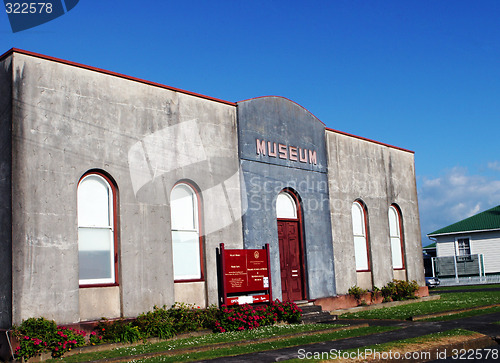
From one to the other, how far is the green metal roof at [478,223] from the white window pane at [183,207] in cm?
3217

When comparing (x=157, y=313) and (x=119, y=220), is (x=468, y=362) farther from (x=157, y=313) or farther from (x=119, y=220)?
(x=119, y=220)

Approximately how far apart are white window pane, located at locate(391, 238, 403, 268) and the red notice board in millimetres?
8767

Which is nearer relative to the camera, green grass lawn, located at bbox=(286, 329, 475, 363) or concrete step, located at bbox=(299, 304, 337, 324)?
green grass lawn, located at bbox=(286, 329, 475, 363)

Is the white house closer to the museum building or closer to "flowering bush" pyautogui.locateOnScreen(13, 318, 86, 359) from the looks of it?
the museum building

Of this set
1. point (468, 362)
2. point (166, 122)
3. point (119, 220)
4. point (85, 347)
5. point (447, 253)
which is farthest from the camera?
point (447, 253)

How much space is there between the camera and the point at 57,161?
12391 mm

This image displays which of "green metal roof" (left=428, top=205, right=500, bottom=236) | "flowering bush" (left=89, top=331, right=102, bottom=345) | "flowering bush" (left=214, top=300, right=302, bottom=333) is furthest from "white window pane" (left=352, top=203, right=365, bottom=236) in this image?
"green metal roof" (left=428, top=205, right=500, bottom=236)

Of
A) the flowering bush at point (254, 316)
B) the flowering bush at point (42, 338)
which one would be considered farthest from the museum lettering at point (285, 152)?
the flowering bush at point (42, 338)

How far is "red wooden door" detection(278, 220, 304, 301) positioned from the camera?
17.6 meters

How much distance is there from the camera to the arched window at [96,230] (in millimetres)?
12805

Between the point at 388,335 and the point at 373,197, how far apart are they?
10.5 m

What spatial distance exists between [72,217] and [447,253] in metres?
37.7

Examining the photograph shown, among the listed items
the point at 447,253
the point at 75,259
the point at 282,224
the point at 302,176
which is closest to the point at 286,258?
the point at 282,224

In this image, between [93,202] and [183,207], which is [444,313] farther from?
[93,202]
